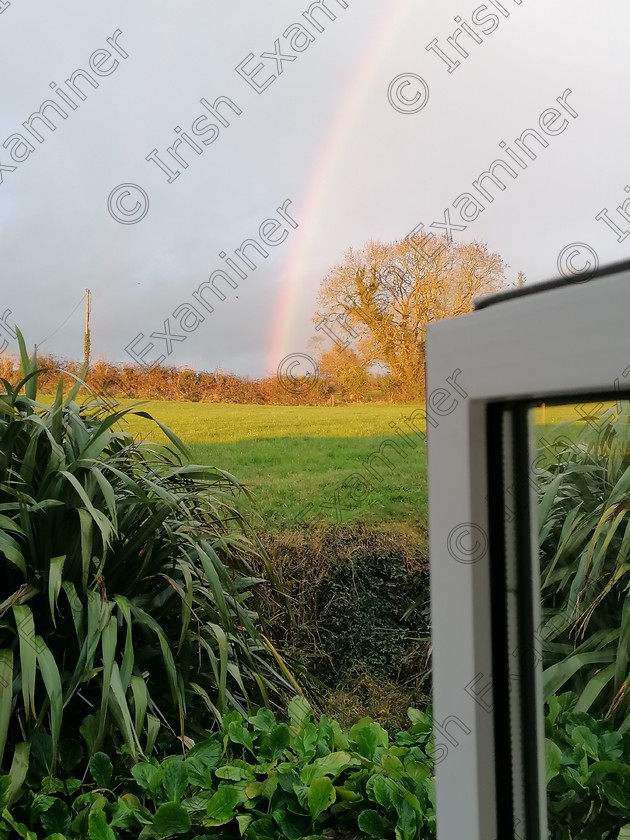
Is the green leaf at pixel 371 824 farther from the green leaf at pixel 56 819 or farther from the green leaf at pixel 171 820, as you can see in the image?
the green leaf at pixel 56 819

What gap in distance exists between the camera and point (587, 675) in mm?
216

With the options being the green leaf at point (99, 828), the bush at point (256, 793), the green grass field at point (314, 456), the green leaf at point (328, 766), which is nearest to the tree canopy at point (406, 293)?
the green grass field at point (314, 456)

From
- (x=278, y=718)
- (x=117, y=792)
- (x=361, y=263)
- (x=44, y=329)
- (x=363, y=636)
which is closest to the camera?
(x=117, y=792)

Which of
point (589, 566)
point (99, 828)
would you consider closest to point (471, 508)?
point (589, 566)

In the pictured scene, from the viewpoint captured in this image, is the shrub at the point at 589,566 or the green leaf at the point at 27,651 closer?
the shrub at the point at 589,566

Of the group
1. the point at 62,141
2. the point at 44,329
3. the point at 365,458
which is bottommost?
the point at 365,458

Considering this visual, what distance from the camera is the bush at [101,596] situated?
1323 mm

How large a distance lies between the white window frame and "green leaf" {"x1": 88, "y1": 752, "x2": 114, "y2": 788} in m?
1.22

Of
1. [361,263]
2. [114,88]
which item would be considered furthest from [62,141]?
[361,263]

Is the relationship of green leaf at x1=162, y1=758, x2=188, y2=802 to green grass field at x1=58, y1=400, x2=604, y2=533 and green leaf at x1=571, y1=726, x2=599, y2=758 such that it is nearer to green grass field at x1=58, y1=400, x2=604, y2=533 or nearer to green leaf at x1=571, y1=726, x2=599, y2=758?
green leaf at x1=571, y1=726, x2=599, y2=758

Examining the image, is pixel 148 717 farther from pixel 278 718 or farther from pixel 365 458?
pixel 365 458

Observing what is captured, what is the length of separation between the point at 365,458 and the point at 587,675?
3.40m

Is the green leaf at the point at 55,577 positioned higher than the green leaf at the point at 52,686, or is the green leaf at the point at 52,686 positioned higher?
the green leaf at the point at 55,577

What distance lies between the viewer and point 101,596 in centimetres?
139
